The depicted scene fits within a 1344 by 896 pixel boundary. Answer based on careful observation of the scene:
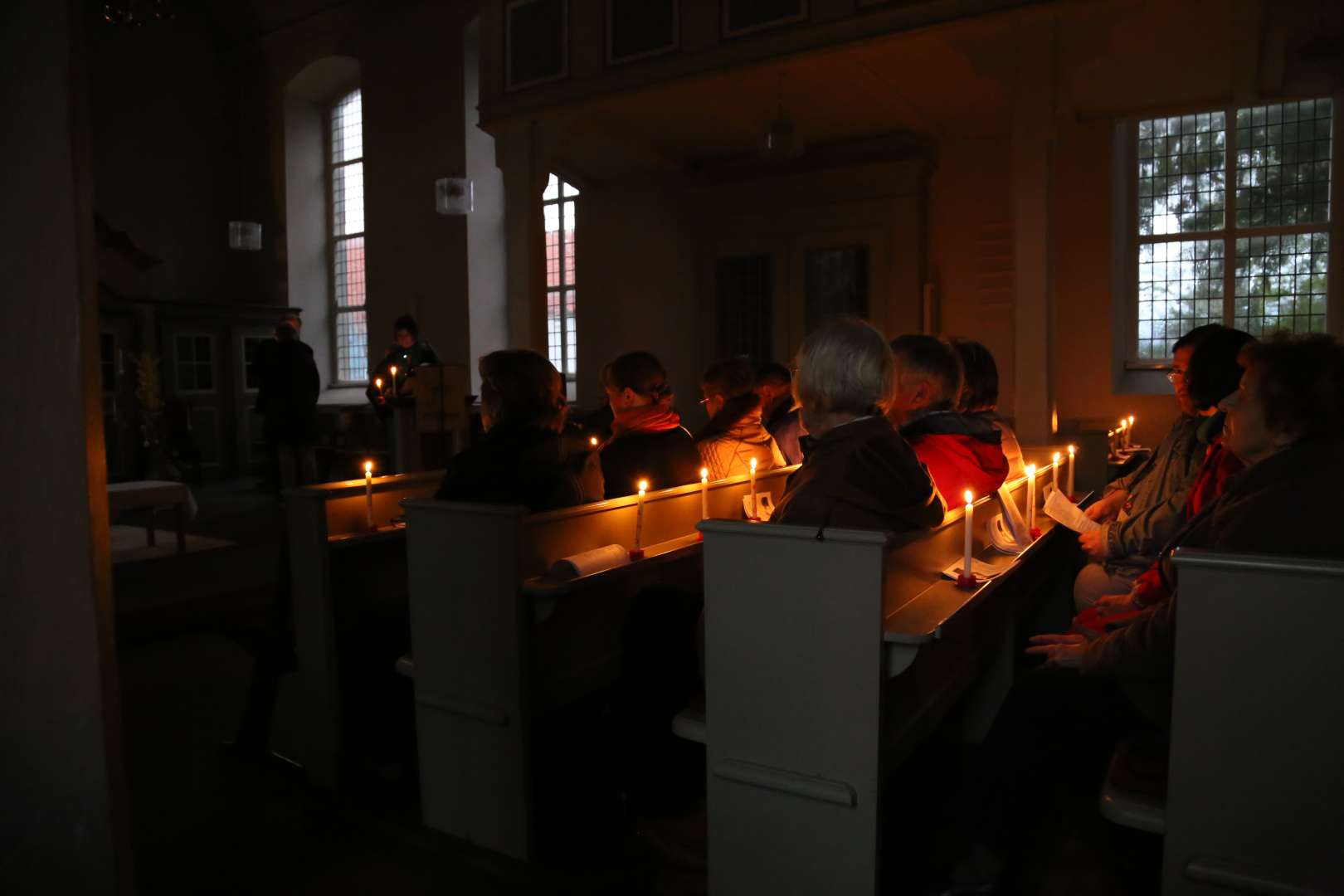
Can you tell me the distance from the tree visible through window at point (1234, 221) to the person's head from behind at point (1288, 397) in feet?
22.6

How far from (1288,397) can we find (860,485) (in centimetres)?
100

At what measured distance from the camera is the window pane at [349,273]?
14922 mm

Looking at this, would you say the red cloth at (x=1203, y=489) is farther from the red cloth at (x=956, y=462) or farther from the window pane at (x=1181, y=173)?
the window pane at (x=1181, y=173)

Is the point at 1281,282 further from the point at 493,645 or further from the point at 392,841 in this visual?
the point at 392,841

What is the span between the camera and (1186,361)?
3.70 metres

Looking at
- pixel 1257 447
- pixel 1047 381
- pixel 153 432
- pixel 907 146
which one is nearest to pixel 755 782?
pixel 1257 447

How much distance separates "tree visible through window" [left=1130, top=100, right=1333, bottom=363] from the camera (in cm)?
813

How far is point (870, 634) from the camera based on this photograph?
86.5 inches

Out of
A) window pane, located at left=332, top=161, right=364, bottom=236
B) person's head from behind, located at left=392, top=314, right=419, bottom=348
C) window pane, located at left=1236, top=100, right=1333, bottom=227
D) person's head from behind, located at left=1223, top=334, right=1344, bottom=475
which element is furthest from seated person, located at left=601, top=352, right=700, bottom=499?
window pane, located at left=332, top=161, right=364, bottom=236

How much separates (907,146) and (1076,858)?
7.36 meters

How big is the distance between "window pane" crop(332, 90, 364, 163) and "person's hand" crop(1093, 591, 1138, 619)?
14174 millimetres

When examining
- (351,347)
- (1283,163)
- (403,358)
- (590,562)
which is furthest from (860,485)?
(351,347)

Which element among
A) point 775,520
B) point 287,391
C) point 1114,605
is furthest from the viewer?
point 287,391

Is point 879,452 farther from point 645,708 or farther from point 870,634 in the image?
point 645,708
